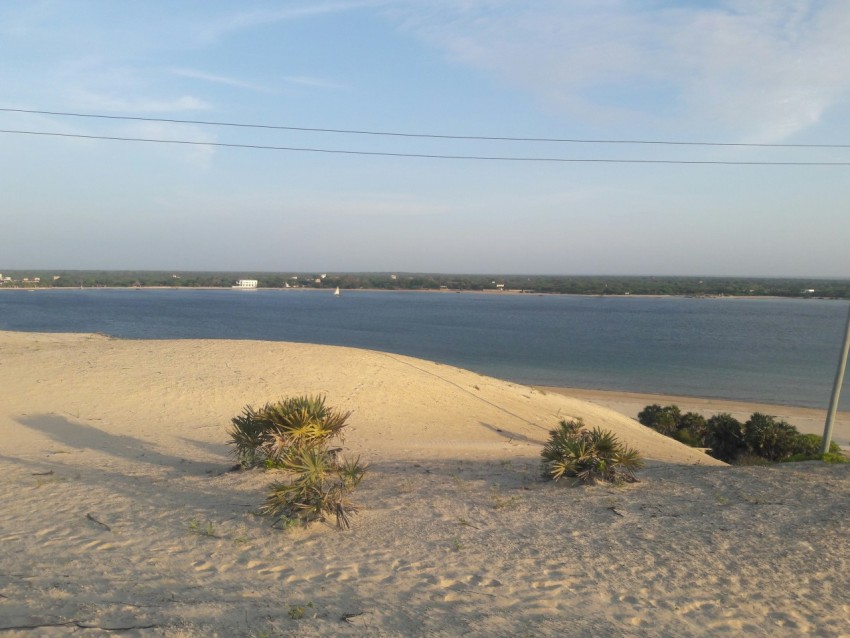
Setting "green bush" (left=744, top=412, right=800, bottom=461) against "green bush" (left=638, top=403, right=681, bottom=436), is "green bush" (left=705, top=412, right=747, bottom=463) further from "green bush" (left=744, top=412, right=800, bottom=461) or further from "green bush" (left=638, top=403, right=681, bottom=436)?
"green bush" (left=638, top=403, right=681, bottom=436)

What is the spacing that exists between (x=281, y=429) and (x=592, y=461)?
160 inches

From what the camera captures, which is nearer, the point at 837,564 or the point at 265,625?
the point at 265,625

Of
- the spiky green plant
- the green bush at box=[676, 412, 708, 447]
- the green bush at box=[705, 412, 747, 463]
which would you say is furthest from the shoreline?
the spiky green plant

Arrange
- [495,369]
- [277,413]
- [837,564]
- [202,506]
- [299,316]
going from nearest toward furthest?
[837,564]
[202,506]
[277,413]
[495,369]
[299,316]

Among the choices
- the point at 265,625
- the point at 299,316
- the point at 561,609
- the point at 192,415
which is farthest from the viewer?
the point at 299,316

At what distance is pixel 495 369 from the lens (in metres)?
37.9

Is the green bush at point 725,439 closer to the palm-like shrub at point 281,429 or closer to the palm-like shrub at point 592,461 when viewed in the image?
the palm-like shrub at point 592,461

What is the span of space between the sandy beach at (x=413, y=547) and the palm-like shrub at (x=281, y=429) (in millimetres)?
383

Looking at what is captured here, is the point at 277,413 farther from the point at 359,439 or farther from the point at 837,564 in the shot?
the point at 837,564

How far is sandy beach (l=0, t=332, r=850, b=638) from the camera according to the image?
4.69 meters

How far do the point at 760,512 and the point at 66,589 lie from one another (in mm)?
6803

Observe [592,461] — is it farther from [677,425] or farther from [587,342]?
[587,342]

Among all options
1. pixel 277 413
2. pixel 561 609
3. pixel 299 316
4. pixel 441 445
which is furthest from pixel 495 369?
pixel 299 316

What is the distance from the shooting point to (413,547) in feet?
20.3
